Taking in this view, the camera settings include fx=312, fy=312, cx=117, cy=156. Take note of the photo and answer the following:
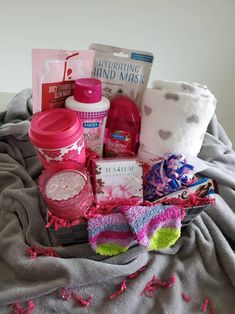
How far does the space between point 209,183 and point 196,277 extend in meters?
0.17

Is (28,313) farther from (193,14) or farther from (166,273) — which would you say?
(193,14)

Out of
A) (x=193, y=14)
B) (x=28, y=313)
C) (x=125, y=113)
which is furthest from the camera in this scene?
(x=193, y=14)

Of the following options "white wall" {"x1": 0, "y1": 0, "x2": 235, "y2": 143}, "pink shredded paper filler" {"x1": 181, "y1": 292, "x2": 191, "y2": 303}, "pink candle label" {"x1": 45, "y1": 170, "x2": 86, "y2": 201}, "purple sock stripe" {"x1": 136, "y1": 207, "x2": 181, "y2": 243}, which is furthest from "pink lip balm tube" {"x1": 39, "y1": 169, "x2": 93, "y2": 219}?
"white wall" {"x1": 0, "y1": 0, "x2": 235, "y2": 143}

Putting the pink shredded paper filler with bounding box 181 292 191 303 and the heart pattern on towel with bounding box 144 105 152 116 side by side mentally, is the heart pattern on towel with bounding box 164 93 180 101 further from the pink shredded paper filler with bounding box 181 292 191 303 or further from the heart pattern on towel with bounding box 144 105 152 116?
the pink shredded paper filler with bounding box 181 292 191 303

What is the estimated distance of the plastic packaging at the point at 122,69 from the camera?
59 centimetres

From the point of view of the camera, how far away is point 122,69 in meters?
0.60

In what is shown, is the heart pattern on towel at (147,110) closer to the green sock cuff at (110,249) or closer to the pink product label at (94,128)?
the pink product label at (94,128)

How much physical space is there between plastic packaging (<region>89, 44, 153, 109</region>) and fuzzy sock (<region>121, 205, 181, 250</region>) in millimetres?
233

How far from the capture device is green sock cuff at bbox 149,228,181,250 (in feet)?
1.77

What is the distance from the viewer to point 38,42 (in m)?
0.96

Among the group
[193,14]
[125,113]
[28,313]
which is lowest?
[28,313]

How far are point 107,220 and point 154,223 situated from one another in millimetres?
81

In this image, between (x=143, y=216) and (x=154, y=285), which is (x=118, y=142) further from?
(x=154, y=285)

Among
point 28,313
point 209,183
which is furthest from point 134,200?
point 28,313
